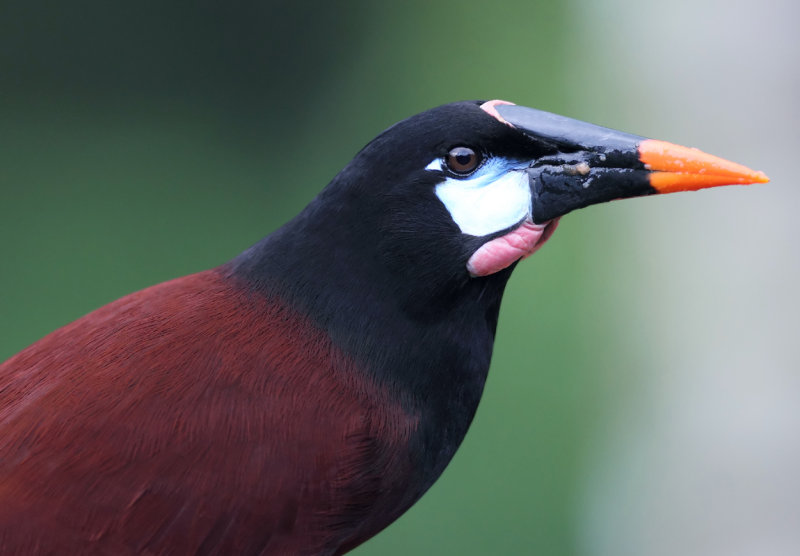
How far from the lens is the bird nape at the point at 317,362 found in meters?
0.78

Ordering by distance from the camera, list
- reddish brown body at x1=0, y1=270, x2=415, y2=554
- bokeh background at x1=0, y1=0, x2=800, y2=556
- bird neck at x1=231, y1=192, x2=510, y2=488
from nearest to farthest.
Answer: reddish brown body at x1=0, y1=270, x2=415, y2=554 → bird neck at x1=231, y1=192, x2=510, y2=488 → bokeh background at x1=0, y1=0, x2=800, y2=556

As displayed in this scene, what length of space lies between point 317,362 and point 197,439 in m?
0.14

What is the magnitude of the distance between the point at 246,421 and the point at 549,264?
1634 millimetres

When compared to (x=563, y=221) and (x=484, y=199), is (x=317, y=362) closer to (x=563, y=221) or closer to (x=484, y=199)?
(x=484, y=199)

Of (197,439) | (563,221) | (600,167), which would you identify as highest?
(600,167)

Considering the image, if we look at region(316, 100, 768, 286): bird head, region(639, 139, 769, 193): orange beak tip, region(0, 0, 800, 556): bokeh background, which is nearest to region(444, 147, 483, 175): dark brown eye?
region(316, 100, 768, 286): bird head

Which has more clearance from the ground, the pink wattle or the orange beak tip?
the orange beak tip

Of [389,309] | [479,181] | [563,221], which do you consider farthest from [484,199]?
[563,221]

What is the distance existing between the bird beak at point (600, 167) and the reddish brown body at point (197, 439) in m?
0.26

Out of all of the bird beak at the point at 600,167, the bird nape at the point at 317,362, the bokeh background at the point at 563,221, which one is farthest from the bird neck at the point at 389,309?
the bokeh background at the point at 563,221

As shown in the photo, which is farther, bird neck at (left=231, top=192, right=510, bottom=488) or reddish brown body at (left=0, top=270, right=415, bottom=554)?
bird neck at (left=231, top=192, right=510, bottom=488)

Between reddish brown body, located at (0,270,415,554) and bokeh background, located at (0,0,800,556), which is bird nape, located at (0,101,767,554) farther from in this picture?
bokeh background, located at (0,0,800,556)

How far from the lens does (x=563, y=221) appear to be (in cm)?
242

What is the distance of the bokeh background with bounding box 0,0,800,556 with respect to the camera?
202 cm
